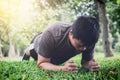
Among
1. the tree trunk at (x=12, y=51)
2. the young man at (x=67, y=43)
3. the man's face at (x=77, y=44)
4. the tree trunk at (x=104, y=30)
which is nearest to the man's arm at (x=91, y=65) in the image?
the young man at (x=67, y=43)

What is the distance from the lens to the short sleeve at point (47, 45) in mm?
3135

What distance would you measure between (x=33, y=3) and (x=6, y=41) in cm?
49

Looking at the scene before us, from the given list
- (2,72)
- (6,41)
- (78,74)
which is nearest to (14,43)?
(6,41)

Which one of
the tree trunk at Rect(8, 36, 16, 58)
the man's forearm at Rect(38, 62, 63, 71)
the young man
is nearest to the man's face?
the young man

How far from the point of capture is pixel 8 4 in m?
3.68

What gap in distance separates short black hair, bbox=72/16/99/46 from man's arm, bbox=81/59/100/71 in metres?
0.24

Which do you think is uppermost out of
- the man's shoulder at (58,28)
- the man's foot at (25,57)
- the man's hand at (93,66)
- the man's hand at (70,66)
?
the man's shoulder at (58,28)

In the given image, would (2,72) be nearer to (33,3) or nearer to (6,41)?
(6,41)

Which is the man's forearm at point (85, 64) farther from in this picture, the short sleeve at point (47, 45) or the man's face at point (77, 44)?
the short sleeve at point (47, 45)

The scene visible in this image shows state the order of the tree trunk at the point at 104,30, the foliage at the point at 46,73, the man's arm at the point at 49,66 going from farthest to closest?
1. the tree trunk at the point at 104,30
2. the man's arm at the point at 49,66
3. the foliage at the point at 46,73

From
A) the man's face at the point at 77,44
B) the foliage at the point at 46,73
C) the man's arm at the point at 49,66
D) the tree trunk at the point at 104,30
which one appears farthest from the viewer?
the tree trunk at the point at 104,30

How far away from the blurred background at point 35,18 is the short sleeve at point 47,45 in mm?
238

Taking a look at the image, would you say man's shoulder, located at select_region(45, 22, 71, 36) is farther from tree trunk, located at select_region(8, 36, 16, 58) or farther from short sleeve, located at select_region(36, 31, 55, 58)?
tree trunk, located at select_region(8, 36, 16, 58)

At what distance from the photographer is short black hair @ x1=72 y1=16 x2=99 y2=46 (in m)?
2.97
